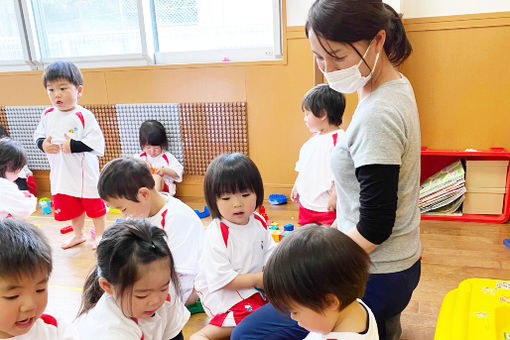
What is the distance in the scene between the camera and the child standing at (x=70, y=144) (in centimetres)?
227

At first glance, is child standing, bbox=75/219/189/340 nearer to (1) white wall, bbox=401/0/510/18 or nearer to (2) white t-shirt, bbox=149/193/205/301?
(2) white t-shirt, bbox=149/193/205/301

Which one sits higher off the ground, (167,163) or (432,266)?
(167,163)

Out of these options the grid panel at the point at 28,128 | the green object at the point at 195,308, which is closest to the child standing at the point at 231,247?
the green object at the point at 195,308

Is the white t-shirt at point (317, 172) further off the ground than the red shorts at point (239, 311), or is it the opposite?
the white t-shirt at point (317, 172)

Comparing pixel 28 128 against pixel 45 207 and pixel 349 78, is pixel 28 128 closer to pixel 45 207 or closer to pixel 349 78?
pixel 45 207

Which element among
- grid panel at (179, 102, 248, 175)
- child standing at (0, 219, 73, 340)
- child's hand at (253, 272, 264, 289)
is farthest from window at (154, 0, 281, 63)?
child standing at (0, 219, 73, 340)

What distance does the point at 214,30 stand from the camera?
320 centimetres

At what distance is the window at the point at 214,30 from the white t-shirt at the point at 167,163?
832mm

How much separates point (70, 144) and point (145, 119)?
1031mm

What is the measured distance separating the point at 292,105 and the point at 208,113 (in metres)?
0.68

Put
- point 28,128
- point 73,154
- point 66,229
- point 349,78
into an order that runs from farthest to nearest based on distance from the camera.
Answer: point 28,128, point 66,229, point 73,154, point 349,78

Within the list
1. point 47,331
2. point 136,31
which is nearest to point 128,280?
point 47,331

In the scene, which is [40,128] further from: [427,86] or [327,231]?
[427,86]

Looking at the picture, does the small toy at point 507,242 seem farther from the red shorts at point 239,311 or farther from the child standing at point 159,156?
the child standing at point 159,156
